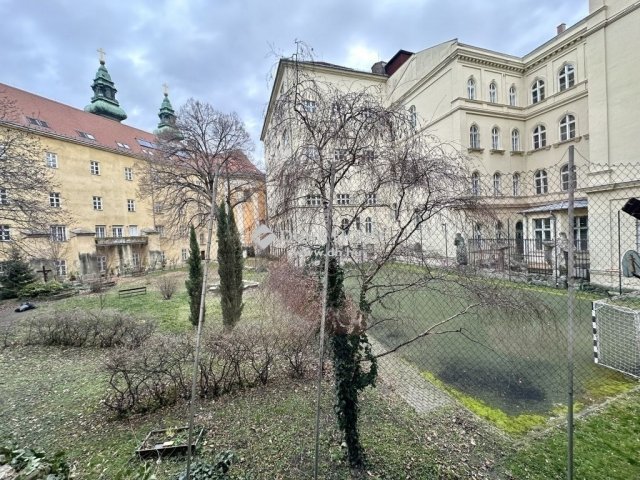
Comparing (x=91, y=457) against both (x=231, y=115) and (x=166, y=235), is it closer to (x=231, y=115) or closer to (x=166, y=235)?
(x=231, y=115)

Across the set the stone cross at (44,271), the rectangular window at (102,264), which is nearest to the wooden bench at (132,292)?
the stone cross at (44,271)

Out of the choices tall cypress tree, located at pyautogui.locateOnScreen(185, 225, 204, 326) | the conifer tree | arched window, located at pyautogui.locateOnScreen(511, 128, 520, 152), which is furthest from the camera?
arched window, located at pyautogui.locateOnScreen(511, 128, 520, 152)

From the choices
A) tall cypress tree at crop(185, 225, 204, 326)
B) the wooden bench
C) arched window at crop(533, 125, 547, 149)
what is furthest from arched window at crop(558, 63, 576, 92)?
the wooden bench

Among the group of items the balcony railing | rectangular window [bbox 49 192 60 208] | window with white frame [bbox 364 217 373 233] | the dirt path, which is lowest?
the dirt path

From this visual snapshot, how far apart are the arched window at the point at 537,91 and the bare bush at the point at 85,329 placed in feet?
83.4

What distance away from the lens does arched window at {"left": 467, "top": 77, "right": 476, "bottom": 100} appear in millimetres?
17547

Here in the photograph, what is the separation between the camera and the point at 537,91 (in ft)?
60.7

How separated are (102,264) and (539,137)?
109 feet

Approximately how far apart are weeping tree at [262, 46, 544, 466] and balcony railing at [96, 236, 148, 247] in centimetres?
2441

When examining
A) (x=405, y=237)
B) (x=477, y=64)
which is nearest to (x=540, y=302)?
(x=405, y=237)

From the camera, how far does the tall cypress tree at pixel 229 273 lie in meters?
7.45

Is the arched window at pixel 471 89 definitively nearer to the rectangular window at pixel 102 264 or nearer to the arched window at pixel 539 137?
the arched window at pixel 539 137

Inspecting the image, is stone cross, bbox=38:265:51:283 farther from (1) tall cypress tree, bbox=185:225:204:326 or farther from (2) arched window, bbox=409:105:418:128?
(2) arched window, bbox=409:105:418:128

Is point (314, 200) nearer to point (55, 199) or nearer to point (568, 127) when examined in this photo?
point (568, 127)
